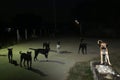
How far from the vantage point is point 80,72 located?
12.5 m

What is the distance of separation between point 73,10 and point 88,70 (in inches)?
1098

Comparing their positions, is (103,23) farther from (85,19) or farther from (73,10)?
(73,10)

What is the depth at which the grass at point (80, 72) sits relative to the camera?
11477 mm

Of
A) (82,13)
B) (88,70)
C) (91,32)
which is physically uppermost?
(82,13)

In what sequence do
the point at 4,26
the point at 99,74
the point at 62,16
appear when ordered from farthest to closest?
the point at 62,16 → the point at 4,26 → the point at 99,74

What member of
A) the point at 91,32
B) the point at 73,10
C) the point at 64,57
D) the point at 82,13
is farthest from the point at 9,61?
the point at 73,10

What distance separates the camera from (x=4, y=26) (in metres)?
32.7

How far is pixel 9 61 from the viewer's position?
1474 cm

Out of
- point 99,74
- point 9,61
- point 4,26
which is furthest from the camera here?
point 4,26

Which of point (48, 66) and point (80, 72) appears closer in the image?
point (80, 72)

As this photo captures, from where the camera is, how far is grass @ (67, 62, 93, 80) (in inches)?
452

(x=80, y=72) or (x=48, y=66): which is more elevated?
(x=48, y=66)

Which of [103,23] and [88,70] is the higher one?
[103,23]

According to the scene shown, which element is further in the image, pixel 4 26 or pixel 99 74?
pixel 4 26
